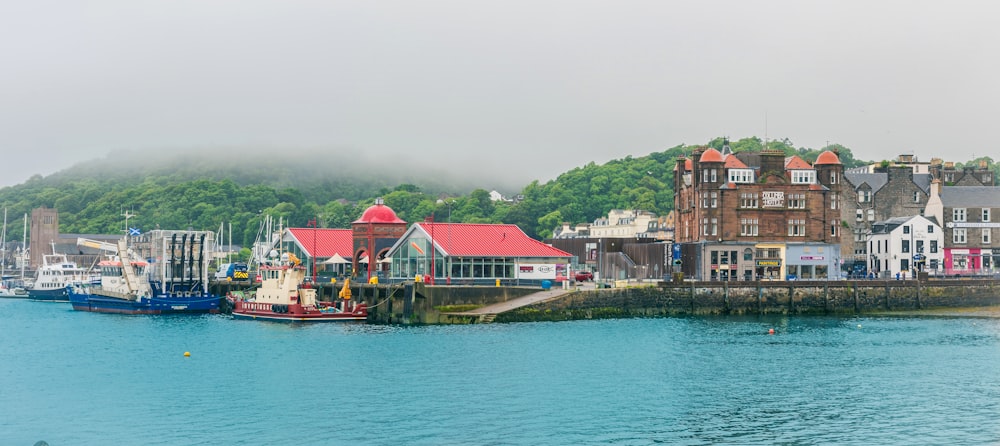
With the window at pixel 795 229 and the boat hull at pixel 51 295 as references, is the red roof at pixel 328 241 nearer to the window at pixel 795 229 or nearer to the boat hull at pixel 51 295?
the boat hull at pixel 51 295

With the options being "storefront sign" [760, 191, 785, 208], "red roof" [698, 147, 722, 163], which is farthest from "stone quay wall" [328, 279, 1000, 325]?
"red roof" [698, 147, 722, 163]

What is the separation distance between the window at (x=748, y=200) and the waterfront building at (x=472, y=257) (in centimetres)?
2347

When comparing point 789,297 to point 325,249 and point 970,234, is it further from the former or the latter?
point 325,249

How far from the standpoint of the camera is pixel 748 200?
119562mm

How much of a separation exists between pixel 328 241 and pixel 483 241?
3387 cm

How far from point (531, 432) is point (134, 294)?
272 feet

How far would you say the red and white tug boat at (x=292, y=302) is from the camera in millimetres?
99000

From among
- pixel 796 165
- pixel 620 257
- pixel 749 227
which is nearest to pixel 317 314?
pixel 620 257

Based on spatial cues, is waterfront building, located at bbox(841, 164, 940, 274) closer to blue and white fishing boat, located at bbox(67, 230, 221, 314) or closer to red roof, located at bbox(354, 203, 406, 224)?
red roof, located at bbox(354, 203, 406, 224)

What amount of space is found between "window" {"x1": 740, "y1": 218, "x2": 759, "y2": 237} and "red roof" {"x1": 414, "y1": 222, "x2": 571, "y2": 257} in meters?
22.9

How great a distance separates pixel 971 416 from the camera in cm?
5156

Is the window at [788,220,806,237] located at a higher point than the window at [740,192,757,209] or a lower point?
lower

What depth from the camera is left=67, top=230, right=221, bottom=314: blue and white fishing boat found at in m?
119

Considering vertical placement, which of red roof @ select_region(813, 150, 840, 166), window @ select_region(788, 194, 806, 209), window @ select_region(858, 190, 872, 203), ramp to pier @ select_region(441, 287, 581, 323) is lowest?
ramp to pier @ select_region(441, 287, 581, 323)
